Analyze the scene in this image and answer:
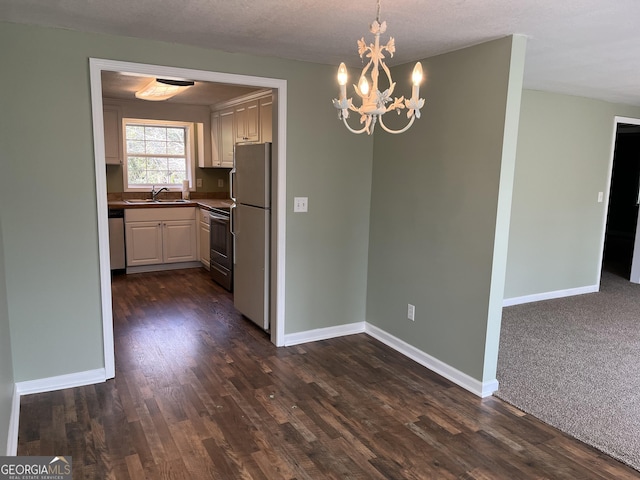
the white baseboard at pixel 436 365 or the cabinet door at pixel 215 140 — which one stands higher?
the cabinet door at pixel 215 140

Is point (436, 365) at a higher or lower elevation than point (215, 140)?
lower

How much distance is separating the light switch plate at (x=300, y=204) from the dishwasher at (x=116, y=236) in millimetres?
3124

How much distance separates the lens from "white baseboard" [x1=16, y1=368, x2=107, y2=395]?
2.88m

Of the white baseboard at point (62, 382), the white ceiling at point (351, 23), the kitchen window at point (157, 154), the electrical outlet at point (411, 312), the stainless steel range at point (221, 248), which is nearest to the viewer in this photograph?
the white ceiling at point (351, 23)

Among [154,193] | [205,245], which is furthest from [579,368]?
[154,193]

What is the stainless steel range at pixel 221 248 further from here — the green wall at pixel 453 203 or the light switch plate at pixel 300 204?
the green wall at pixel 453 203

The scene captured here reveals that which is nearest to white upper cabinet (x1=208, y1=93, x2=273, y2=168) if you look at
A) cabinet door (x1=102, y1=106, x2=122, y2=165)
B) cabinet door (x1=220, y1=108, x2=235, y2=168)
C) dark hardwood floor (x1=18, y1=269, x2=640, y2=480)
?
cabinet door (x1=220, y1=108, x2=235, y2=168)

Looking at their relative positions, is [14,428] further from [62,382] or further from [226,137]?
[226,137]

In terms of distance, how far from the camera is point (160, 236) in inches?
236

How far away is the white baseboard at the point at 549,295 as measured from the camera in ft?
16.1

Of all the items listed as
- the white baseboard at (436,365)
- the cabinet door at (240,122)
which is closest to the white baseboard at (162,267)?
the cabinet door at (240,122)

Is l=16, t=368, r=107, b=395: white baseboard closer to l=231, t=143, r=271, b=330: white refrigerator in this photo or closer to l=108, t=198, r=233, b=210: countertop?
l=231, t=143, r=271, b=330: white refrigerator

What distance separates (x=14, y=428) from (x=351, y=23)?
2.80 m

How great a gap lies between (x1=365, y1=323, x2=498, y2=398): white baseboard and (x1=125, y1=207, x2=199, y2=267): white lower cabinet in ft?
10.3
